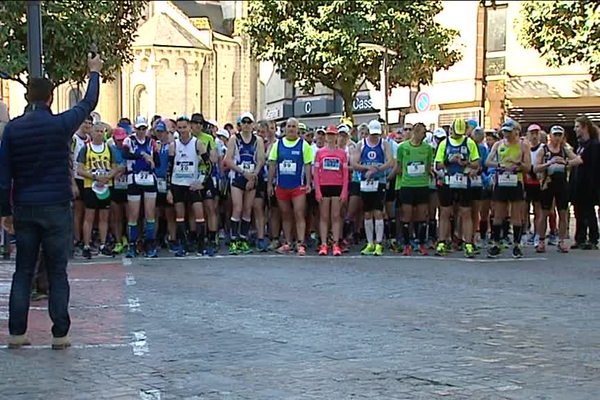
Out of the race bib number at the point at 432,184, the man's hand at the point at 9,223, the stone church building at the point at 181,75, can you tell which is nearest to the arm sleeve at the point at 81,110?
the man's hand at the point at 9,223

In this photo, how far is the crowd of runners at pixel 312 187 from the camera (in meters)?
13.3

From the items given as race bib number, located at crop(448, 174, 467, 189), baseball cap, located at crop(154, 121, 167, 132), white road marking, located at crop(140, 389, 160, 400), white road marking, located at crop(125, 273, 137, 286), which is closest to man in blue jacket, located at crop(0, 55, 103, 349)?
white road marking, located at crop(140, 389, 160, 400)

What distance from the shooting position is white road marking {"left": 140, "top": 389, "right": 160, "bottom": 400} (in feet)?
18.0

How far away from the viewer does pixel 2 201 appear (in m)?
7.06

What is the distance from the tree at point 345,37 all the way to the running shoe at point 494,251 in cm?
1527

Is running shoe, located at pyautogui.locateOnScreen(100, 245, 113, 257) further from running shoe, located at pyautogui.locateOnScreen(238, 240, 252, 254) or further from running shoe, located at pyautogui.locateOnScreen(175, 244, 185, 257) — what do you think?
running shoe, located at pyautogui.locateOnScreen(238, 240, 252, 254)

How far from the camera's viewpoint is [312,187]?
1406cm

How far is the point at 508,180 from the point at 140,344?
756 cm

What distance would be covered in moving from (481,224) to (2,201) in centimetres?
1000

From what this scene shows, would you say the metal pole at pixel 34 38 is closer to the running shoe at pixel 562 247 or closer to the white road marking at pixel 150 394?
the white road marking at pixel 150 394

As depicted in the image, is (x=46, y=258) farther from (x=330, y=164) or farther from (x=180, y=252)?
(x=330, y=164)

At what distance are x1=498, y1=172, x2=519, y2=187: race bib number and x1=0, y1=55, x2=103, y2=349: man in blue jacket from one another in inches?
300

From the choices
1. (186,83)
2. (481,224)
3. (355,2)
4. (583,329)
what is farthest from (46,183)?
(186,83)

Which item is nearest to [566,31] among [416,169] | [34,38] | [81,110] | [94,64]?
[416,169]
